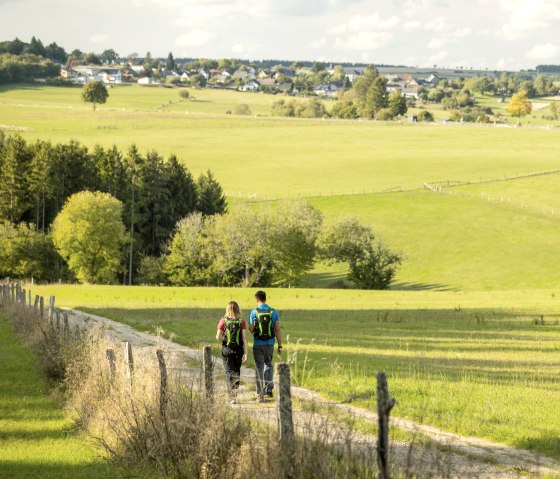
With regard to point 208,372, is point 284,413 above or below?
above

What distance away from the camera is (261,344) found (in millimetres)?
18625

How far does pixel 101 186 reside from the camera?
336ft

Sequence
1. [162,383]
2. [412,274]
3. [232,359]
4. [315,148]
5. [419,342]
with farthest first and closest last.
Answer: [315,148] → [412,274] → [419,342] → [232,359] → [162,383]

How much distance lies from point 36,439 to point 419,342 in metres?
18.3

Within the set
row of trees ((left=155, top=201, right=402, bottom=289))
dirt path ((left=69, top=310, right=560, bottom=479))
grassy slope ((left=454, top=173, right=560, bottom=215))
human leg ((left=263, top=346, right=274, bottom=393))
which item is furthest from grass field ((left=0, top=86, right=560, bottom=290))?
dirt path ((left=69, top=310, right=560, bottom=479))

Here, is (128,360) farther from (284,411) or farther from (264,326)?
(284,411)

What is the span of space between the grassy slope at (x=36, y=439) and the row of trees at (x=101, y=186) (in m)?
73.1

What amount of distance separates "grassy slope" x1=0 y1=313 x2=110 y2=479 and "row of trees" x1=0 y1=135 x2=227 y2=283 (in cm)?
7315

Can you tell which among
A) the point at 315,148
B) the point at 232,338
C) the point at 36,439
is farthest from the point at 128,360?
the point at 315,148

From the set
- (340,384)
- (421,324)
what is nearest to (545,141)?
(421,324)

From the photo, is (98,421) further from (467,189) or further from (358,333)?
(467,189)

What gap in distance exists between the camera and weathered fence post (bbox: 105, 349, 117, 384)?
58.0 ft

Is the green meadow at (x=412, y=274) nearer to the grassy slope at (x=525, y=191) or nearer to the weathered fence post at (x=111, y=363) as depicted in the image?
the grassy slope at (x=525, y=191)

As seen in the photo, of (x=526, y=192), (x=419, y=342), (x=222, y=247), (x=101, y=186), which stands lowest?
(x=419, y=342)
